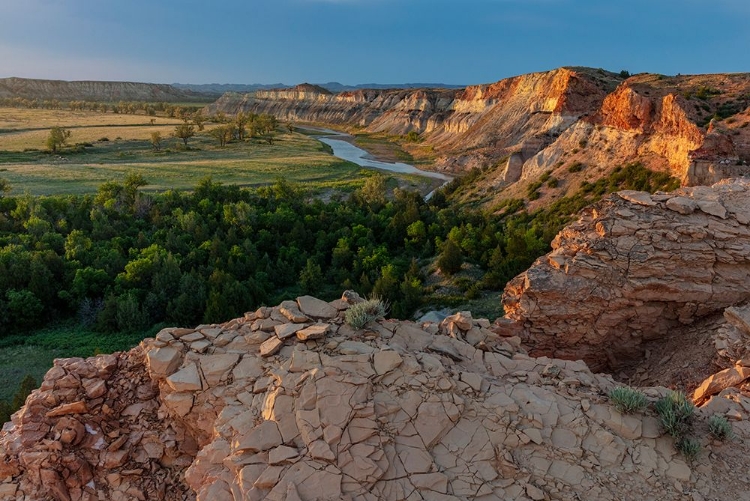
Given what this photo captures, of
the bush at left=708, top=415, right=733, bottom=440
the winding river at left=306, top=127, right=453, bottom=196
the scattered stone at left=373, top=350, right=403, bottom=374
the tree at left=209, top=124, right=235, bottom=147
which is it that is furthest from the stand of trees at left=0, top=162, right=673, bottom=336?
the tree at left=209, top=124, right=235, bottom=147

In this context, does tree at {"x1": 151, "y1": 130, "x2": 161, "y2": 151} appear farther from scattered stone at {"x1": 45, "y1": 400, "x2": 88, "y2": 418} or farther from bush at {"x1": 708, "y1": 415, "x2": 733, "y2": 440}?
bush at {"x1": 708, "y1": 415, "x2": 733, "y2": 440}

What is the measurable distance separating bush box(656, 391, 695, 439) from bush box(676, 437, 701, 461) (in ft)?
0.38

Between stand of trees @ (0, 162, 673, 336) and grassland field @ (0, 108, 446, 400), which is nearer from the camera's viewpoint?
grassland field @ (0, 108, 446, 400)

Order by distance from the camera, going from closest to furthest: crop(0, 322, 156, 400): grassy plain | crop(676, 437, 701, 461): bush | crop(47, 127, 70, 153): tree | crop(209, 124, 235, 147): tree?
crop(676, 437, 701, 461): bush < crop(0, 322, 156, 400): grassy plain < crop(47, 127, 70, 153): tree < crop(209, 124, 235, 147): tree

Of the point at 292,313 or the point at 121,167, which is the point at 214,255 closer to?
the point at 292,313

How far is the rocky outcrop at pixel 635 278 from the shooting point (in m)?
10.2

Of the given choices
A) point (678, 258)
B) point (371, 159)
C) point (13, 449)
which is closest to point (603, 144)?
point (678, 258)

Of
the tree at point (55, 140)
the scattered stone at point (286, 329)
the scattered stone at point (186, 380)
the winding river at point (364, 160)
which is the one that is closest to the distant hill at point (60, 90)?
the winding river at point (364, 160)

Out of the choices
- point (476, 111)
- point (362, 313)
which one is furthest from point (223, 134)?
point (362, 313)

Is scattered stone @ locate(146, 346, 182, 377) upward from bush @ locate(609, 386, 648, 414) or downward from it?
upward

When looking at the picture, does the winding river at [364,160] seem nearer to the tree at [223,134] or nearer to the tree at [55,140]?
the tree at [223,134]

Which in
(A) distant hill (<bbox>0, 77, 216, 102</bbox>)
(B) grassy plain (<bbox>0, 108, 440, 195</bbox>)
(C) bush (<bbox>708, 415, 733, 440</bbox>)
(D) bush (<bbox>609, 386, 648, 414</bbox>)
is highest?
(A) distant hill (<bbox>0, 77, 216, 102</bbox>)

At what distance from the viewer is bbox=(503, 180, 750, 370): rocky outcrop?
10211 millimetres

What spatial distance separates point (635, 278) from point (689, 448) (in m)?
4.77
